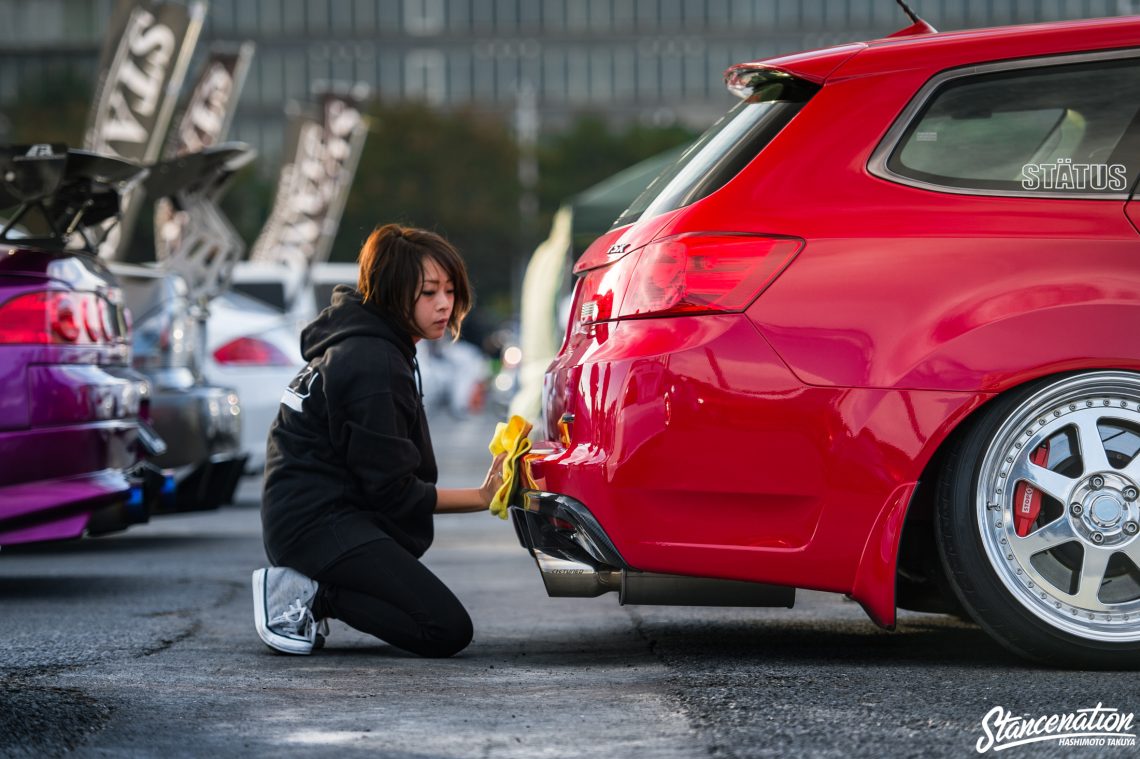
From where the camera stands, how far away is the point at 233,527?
1059 centimetres

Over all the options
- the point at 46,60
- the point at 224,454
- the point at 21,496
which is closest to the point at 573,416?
the point at 21,496

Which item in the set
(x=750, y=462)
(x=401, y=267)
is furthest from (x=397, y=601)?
(x=750, y=462)

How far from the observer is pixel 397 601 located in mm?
5117

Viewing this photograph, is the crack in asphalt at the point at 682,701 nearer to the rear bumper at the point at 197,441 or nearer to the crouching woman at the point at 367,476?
the crouching woman at the point at 367,476

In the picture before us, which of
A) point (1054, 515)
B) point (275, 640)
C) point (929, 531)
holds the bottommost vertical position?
point (275, 640)

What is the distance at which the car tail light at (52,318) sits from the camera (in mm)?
6418

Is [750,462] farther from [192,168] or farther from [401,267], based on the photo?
[192,168]

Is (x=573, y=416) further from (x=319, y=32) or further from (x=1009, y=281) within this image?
(x=319, y=32)

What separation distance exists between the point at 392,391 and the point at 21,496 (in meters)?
1.97

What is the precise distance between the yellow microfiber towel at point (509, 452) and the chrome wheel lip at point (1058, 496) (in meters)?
1.32
